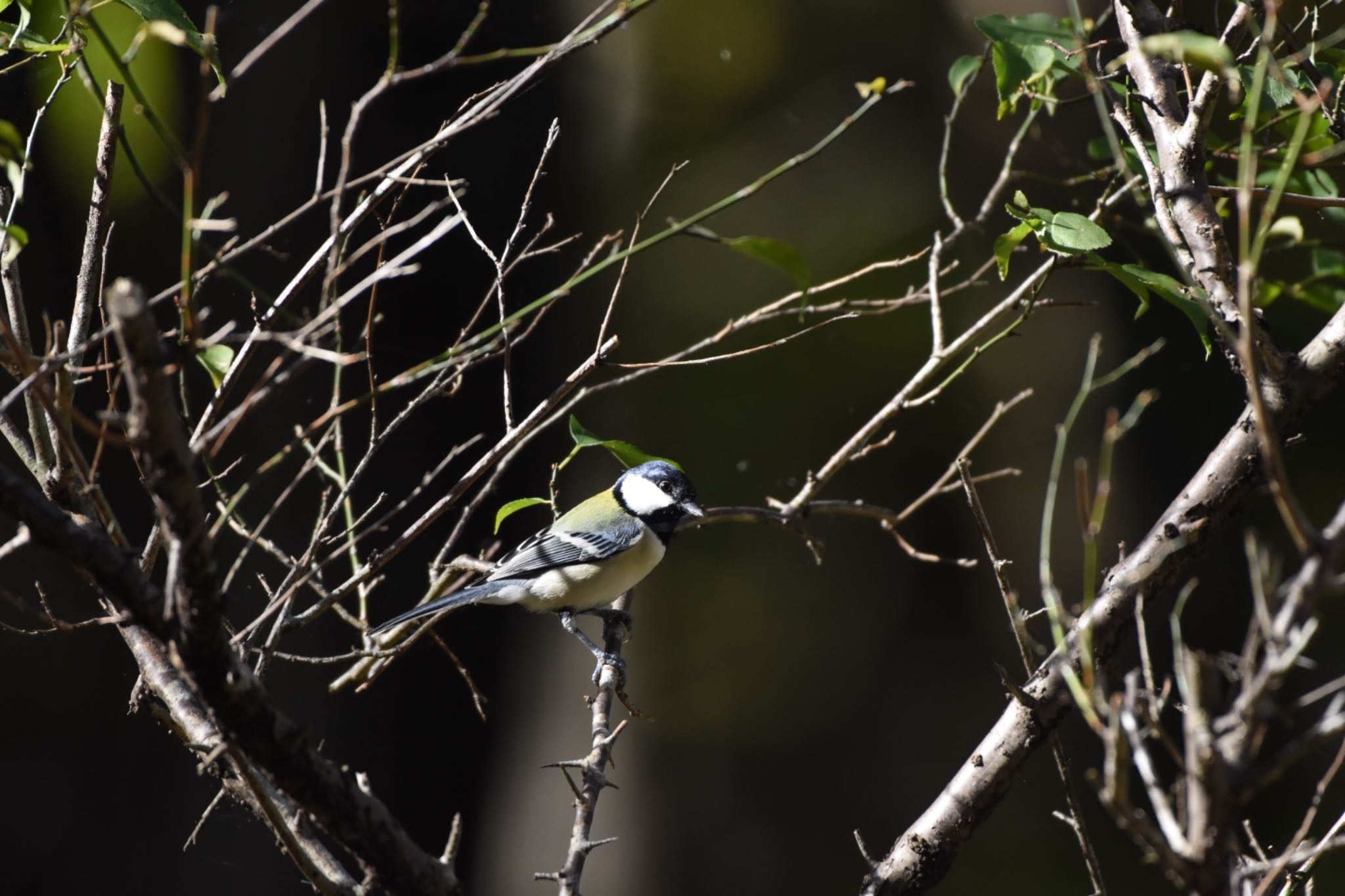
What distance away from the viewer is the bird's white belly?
2.88 m

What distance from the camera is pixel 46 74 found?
202 cm

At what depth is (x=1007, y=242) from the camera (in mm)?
1618

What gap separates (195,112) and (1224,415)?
4.02m

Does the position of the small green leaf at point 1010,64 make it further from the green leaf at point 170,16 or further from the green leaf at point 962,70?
the green leaf at point 170,16

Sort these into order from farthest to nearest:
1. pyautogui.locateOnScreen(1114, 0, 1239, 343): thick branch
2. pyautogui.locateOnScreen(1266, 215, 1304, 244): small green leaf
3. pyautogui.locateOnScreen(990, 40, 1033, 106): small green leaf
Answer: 1. pyautogui.locateOnScreen(1266, 215, 1304, 244): small green leaf
2. pyautogui.locateOnScreen(990, 40, 1033, 106): small green leaf
3. pyautogui.locateOnScreen(1114, 0, 1239, 343): thick branch

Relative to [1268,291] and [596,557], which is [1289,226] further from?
[596,557]

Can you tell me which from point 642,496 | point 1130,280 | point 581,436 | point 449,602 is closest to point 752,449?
point 642,496

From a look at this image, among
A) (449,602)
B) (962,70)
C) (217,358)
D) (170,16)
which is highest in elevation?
(170,16)

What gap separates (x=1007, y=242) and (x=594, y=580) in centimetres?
162

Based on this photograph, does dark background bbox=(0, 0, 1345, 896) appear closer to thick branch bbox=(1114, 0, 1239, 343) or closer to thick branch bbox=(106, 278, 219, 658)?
thick branch bbox=(1114, 0, 1239, 343)

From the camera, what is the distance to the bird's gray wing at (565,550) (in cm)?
290

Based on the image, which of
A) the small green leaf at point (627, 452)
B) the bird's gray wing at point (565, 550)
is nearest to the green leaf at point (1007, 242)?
the small green leaf at point (627, 452)

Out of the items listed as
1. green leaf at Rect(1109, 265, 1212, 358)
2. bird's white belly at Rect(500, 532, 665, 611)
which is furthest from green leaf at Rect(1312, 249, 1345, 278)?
bird's white belly at Rect(500, 532, 665, 611)

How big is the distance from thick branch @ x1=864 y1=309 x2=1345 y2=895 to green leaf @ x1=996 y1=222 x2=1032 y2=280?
0.43m
